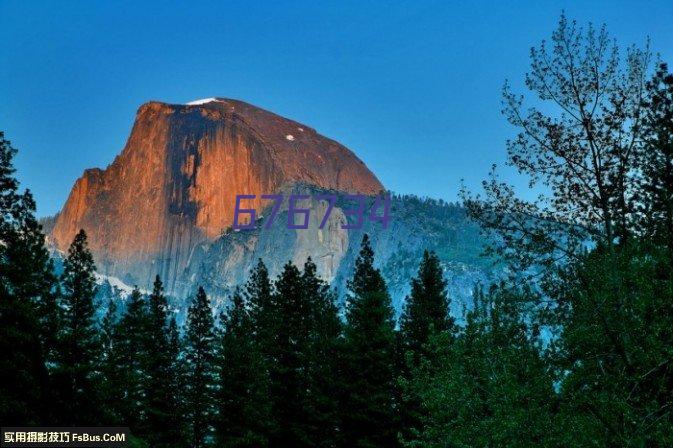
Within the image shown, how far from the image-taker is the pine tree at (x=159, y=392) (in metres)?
43.2

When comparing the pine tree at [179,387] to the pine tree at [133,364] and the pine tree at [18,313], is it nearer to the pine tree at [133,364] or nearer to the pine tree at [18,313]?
the pine tree at [133,364]

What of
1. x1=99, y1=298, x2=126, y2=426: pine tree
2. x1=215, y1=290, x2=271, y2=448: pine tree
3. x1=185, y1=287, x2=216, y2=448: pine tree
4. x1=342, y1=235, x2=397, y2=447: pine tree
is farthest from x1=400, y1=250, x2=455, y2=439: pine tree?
x1=99, y1=298, x2=126, y2=426: pine tree

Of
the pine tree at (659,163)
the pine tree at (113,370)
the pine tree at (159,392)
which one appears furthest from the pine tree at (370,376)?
the pine tree at (659,163)

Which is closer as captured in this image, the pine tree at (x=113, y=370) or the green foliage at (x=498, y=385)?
the green foliage at (x=498, y=385)

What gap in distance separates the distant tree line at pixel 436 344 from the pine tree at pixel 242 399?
10 centimetres

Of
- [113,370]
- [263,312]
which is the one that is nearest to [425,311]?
[263,312]

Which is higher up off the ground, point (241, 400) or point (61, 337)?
point (61, 337)

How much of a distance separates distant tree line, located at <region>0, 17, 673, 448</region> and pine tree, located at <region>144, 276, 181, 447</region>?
0.44 ft

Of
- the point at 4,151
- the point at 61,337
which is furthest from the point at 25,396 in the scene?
the point at 4,151

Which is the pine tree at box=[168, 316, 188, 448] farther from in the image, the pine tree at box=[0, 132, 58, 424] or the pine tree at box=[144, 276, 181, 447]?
the pine tree at box=[0, 132, 58, 424]

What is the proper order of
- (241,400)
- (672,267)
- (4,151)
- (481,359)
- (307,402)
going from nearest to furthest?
(672,267), (481,359), (4,151), (241,400), (307,402)

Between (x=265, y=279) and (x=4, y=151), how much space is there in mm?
29586

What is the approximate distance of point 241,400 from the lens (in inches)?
1479

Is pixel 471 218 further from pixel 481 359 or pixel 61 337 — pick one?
pixel 61 337
